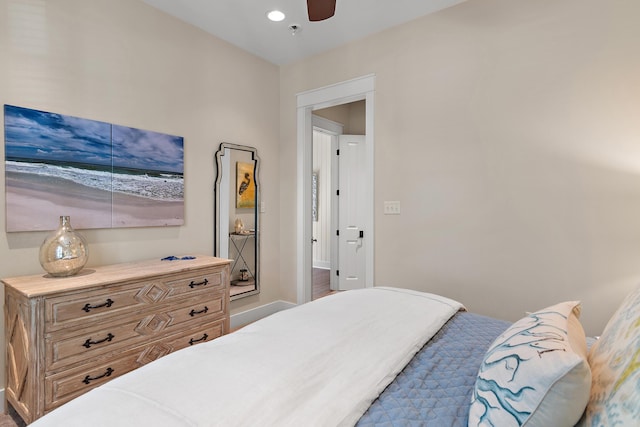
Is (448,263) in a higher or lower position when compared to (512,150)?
lower

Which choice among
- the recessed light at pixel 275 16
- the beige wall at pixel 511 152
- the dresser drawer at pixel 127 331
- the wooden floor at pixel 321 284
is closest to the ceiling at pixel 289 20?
the recessed light at pixel 275 16

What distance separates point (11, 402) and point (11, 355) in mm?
275

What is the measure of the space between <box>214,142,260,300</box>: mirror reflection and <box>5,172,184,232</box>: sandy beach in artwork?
2.08 feet

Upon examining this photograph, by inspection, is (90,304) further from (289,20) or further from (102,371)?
(289,20)

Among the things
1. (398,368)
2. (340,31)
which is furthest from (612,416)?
(340,31)

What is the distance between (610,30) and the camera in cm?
200

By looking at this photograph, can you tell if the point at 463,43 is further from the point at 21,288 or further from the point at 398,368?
the point at 21,288

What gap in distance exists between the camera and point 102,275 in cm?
195

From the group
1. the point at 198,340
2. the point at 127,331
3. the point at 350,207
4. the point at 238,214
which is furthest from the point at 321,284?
the point at 127,331

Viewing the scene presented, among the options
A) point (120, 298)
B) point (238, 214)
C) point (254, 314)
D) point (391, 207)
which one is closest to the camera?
point (120, 298)

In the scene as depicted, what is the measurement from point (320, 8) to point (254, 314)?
2.86 metres

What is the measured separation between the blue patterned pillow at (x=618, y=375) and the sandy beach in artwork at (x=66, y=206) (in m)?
2.64

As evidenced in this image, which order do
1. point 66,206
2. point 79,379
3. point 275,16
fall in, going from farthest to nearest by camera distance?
point 275,16, point 66,206, point 79,379

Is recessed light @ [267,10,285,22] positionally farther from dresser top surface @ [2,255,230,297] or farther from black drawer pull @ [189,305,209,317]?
black drawer pull @ [189,305,209,317]
